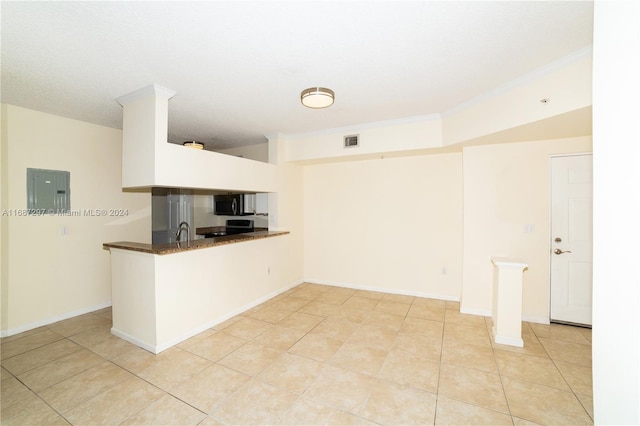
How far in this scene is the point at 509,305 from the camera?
2955mm

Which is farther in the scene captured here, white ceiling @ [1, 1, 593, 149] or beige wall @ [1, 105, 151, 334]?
beige wall @ [1, 105, 151, 334]

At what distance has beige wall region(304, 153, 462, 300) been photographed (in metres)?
4.25

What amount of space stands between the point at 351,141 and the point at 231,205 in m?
2.88

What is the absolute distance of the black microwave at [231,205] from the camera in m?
5.38

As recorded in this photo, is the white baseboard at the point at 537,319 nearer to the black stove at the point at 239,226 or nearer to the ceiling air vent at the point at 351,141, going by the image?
the ceiling air vent at the point at 351,141

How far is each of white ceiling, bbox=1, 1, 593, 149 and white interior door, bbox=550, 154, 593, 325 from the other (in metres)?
1.69

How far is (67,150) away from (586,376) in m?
6.58

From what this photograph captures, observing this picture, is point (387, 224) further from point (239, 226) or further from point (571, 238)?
point (239, 226)

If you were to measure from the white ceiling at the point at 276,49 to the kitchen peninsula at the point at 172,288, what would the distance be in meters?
1.81

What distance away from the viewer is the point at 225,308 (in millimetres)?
3576

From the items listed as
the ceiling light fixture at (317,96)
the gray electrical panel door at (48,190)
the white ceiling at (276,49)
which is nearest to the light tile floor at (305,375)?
the gray electrical panel door at (48,190)

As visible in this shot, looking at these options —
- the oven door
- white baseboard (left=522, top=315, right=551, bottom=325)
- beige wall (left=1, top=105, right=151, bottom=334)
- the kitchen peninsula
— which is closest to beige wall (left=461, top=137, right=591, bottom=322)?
white baseboard (left=522, top=315, right=551, bottom=325)

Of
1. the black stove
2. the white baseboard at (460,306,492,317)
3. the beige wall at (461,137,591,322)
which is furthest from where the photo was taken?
the black stove

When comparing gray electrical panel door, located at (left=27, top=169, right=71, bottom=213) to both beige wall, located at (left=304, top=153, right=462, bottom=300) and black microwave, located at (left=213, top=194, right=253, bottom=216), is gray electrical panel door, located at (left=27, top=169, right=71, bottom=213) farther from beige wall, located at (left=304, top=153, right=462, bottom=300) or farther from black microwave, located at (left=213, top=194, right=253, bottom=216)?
beige wall, located at (left=304, top=153, right=462, bottom=300)
